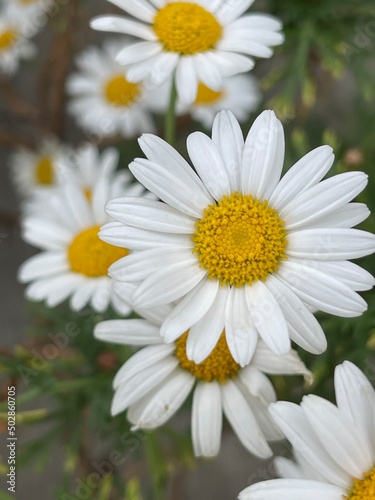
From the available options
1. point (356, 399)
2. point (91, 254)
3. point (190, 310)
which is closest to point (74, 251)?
point (91, 254)

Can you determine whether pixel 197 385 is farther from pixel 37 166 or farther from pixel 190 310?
pixel 37 166

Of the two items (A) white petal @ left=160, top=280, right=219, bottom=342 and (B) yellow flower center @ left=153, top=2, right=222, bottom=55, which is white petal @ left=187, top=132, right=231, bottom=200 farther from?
(B) yellow flower center @ left=153, top=2, right=222, bottom=55

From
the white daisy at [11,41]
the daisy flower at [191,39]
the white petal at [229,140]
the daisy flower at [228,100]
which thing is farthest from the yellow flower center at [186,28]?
the white daisy at [11,41]

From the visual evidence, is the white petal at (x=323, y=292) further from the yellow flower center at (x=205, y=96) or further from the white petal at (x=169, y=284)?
the yellow flower center at (x=205, y=96)

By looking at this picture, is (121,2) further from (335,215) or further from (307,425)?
(307,425)

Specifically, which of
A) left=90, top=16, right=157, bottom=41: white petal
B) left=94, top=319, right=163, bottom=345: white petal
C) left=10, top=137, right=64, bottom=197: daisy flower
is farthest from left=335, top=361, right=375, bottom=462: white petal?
left=10, top=137, right=64, bottom=197: daisy flower

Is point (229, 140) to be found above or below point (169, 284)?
above
